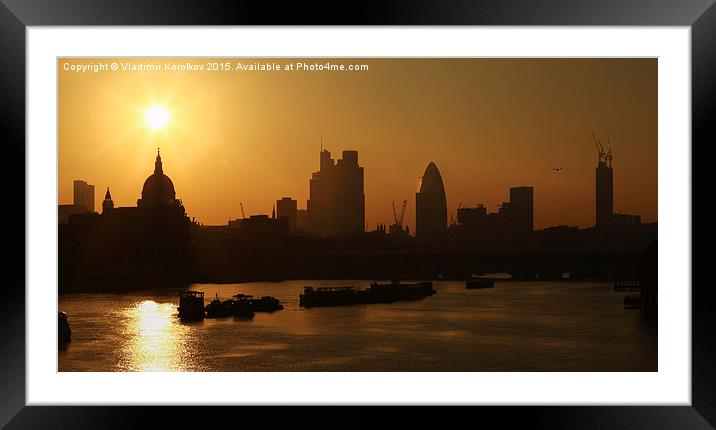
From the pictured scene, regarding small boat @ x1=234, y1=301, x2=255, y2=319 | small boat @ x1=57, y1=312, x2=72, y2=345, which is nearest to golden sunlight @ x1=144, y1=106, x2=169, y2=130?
small boat @ x1=57, y1=312, x2=72, y2=345

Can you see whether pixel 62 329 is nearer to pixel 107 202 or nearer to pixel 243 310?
A: pixel 107 202

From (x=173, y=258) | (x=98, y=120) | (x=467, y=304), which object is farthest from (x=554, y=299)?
(x=98, y=120)

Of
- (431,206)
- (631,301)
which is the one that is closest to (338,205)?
(431,206)

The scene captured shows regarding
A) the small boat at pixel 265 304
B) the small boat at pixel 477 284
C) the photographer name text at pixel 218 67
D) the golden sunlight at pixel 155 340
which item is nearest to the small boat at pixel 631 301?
the small boat at pixel 477 284

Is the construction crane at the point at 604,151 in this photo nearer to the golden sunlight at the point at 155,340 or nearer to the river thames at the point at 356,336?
the river thames at the point at 356,336

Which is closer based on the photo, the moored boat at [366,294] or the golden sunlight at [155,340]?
the golden sunlight at [155,340]
